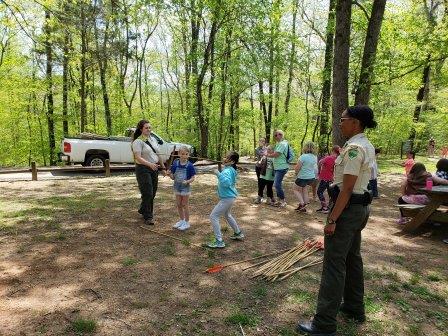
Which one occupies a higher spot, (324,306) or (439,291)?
(324,306)

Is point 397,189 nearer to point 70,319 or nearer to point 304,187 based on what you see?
point 304,187

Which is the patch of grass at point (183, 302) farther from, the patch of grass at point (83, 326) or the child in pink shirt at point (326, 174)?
the child in pink shirt at point (326, 174)

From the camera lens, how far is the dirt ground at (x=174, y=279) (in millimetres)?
3852

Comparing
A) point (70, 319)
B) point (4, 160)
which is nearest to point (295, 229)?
point (70, 319)

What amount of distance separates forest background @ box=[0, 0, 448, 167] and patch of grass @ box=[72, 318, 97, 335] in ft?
34.9

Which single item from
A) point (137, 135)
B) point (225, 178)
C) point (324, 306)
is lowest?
point (324, 306)

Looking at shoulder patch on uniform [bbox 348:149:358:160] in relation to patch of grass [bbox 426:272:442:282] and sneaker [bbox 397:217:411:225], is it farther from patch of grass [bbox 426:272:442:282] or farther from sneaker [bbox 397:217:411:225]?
sneaker [bbox 397:217:411:225]

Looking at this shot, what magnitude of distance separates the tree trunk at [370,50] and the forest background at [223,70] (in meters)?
0.14

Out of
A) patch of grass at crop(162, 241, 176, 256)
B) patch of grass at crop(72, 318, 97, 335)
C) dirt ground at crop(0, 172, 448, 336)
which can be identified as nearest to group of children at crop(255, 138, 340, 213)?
dirt ground at crop(0, 172, 448, 336)

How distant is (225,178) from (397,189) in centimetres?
1000

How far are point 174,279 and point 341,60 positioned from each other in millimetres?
8128

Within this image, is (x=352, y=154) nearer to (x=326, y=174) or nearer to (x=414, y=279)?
(x=414, y=279)

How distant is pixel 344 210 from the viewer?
3469 mm

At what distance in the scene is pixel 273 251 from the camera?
607 cm
